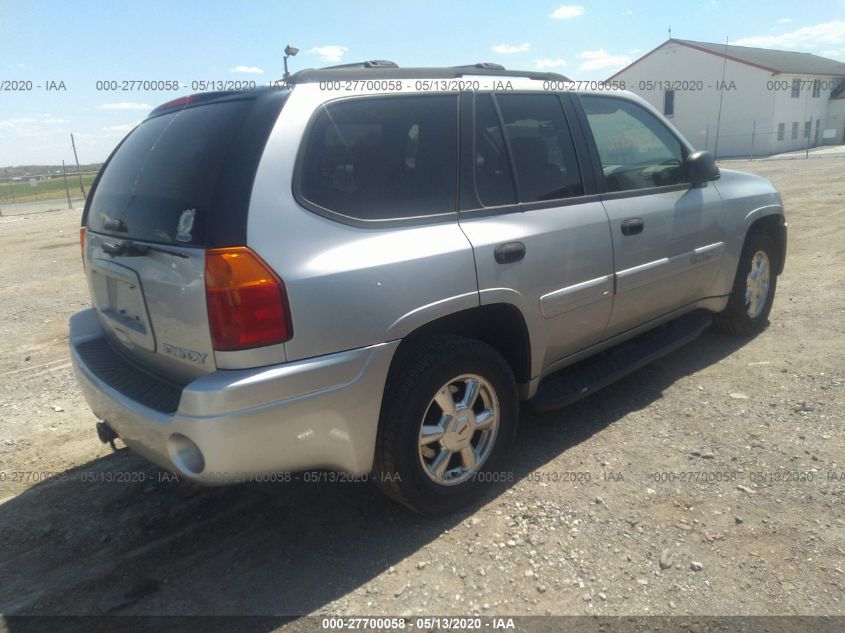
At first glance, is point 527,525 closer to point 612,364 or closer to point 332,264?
point 612,364

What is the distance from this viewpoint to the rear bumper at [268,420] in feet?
7.18

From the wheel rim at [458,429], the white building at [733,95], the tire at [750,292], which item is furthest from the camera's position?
the white building at [733,95]

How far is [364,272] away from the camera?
7.84 feet

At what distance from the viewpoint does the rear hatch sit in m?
2.24

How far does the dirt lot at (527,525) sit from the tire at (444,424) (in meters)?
0.19

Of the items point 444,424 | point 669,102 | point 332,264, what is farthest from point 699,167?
point 669,102

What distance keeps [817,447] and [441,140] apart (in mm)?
2566

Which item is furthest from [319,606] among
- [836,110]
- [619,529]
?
[836,110]

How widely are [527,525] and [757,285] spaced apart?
3302 millimetres

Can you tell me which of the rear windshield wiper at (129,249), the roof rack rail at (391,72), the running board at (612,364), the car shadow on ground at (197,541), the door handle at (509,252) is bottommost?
the car shadow on ground at (197,541)

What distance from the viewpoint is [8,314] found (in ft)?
22.8

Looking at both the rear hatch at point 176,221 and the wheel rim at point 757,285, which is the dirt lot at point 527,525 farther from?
the rear hatch at point 176,221

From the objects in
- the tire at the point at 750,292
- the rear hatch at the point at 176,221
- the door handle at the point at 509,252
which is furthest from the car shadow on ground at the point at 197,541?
the tire at the point at 750,292

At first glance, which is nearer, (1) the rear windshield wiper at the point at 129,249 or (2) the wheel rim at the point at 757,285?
(1) the rear windshield wiper at the point at 129,249
